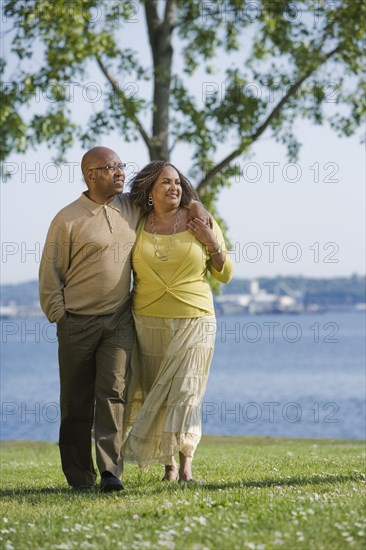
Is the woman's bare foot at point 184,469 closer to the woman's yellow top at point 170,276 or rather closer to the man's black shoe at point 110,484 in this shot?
the man's black shoe at point 110,484

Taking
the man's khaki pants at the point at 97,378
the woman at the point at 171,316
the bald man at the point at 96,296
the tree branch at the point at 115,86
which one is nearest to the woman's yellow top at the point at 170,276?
the woman at the point at 171,316

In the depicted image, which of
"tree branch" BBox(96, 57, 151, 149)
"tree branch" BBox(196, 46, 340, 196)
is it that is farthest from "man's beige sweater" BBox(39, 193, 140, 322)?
"tree branch" BBox(196, 46, 340, 196)

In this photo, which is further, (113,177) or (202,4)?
(202,4)

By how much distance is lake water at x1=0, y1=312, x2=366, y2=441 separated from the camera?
51219 mm

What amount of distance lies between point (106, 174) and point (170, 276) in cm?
94

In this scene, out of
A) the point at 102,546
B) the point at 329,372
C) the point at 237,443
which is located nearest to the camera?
the point at 102,546

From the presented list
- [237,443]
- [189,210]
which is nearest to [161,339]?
[189,210]

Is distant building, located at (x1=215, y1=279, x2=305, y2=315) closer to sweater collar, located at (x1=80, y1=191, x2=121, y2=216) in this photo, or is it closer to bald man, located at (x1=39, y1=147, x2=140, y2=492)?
sweater collar, located at (x1=80, y1=191, x2=121, y2=216)

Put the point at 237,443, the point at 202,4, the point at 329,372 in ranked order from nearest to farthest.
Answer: the point at 237,443 → the point at 202,4 → the point at 329,372

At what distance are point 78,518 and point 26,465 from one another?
461cm

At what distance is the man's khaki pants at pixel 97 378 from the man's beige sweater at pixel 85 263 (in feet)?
0.36

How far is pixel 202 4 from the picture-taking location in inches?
696

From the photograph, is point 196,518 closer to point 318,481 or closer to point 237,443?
point 318,481

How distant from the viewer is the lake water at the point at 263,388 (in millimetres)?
51219
